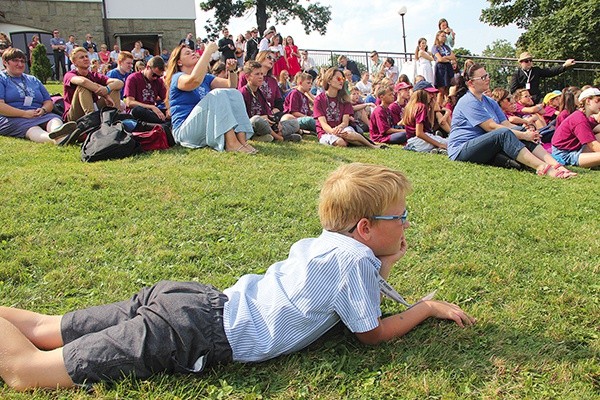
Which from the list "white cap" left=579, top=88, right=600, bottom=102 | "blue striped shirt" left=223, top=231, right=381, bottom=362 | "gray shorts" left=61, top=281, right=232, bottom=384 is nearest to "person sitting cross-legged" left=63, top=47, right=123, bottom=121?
"gray shorts" left=61, top=281, right=232, bottom=384

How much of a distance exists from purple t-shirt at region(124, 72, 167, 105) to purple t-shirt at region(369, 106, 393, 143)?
401 cm

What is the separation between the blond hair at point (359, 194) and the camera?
7.97 feet

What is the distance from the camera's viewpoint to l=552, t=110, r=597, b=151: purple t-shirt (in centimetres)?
734

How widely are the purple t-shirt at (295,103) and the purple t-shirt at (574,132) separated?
4.96 m

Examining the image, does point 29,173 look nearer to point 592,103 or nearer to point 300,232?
point 300,232

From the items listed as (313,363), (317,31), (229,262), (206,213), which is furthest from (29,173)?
(317,31)

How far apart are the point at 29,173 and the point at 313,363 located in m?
4.31

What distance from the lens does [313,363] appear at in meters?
2.54

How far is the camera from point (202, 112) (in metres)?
6.95

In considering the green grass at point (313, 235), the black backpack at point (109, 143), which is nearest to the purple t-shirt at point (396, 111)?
the green grass at point (313, 235)

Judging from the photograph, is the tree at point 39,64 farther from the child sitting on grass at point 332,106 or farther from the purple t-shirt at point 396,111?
the purple t-shirt at point 396,111

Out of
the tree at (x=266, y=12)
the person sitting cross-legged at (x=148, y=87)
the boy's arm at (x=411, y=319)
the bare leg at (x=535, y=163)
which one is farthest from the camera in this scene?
the tree at (x=266, y=12)

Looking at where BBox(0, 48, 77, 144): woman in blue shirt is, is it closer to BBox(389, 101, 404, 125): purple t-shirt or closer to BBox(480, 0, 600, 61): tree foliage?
BBox(389, 101, 404, 125): purple t-shirt

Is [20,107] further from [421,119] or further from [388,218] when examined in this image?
[388,218]
